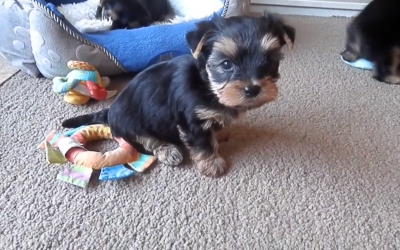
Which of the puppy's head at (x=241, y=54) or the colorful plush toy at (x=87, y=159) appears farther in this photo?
the colorful plush toy at (x=87, y=159)

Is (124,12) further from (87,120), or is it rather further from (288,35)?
(288,35)

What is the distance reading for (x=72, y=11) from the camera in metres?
2.83

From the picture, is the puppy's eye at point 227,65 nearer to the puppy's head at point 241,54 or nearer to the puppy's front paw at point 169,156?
the puppy's head at point 241,54

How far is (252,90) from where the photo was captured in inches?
59.5

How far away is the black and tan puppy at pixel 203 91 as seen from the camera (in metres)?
1.52

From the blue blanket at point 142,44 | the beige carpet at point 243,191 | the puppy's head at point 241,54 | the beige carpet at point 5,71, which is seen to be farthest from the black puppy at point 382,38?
the beige carpet at point 5,71

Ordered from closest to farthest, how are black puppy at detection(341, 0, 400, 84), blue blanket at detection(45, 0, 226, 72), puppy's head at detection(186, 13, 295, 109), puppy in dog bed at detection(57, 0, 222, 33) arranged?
puppy's head at detection(186, 13, 295, 109) → blue blanket at detection(45, 0, 226, 72) → black puppy at detection(341, 0, 400, 84) → puppy in dog bed at detection(57, 0, 222, 33)

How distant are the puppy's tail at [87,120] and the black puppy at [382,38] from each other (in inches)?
64.7

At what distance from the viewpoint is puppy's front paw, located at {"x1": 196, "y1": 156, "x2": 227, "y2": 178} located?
1765mm

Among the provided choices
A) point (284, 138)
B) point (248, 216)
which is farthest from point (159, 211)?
point (284, 138)

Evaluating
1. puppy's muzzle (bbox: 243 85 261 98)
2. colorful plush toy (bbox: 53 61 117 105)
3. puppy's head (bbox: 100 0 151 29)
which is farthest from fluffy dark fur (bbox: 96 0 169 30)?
puppy's muzzle (bbox: 243 85 261 98)

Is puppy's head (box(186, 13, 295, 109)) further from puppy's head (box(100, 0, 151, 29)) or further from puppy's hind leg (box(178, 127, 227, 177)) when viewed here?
puppy's head (box(100, 0, 151, 29))

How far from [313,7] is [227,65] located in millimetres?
2364

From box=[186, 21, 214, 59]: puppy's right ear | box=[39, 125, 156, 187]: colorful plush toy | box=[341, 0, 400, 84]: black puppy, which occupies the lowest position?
box=[341, 0, 400, 84]: black puppy
